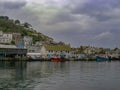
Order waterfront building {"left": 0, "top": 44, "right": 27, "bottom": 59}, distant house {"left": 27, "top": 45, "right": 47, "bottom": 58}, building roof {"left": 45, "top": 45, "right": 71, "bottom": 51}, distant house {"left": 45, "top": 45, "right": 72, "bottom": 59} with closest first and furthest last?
waterfront building {"left": 0, "top": 44, "right": 27, "bottom": 59}, distant house {"left": 27, "top": 45, "right": 47, "bottom": 58}, distant house {"left": 45, "top": 45, "right": 72, "bottom": 59}, building roof {"left": 45, "top": 45, "right": 71, "bottom": 51}

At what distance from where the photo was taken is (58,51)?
548 ft

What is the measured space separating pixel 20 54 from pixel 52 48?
26.4m

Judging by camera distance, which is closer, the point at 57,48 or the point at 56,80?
the point at 56,80

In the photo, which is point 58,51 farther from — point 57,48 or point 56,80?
point 56,80

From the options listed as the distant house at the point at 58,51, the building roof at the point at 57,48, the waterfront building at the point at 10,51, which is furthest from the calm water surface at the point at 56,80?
the building roof at the point at 57,48

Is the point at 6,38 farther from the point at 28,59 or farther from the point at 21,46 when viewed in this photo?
the point at 28,59

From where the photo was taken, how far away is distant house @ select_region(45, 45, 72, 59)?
532ft

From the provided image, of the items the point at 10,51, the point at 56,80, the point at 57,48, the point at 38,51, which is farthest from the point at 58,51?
the point at 56,80

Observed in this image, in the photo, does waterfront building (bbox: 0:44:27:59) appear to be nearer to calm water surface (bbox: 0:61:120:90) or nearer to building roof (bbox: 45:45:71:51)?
building roof (bbox: 45:45:71:51)

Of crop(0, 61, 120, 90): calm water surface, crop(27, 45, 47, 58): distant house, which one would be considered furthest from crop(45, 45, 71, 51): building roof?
crop(0, 61, 120, 90): calm water surface

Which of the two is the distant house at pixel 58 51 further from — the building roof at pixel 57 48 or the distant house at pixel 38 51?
the distant house at pixel 38 51

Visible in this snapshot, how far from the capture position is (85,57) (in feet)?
579

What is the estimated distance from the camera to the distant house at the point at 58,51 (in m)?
162

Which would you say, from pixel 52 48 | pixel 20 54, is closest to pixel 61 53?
pixel 52 48
